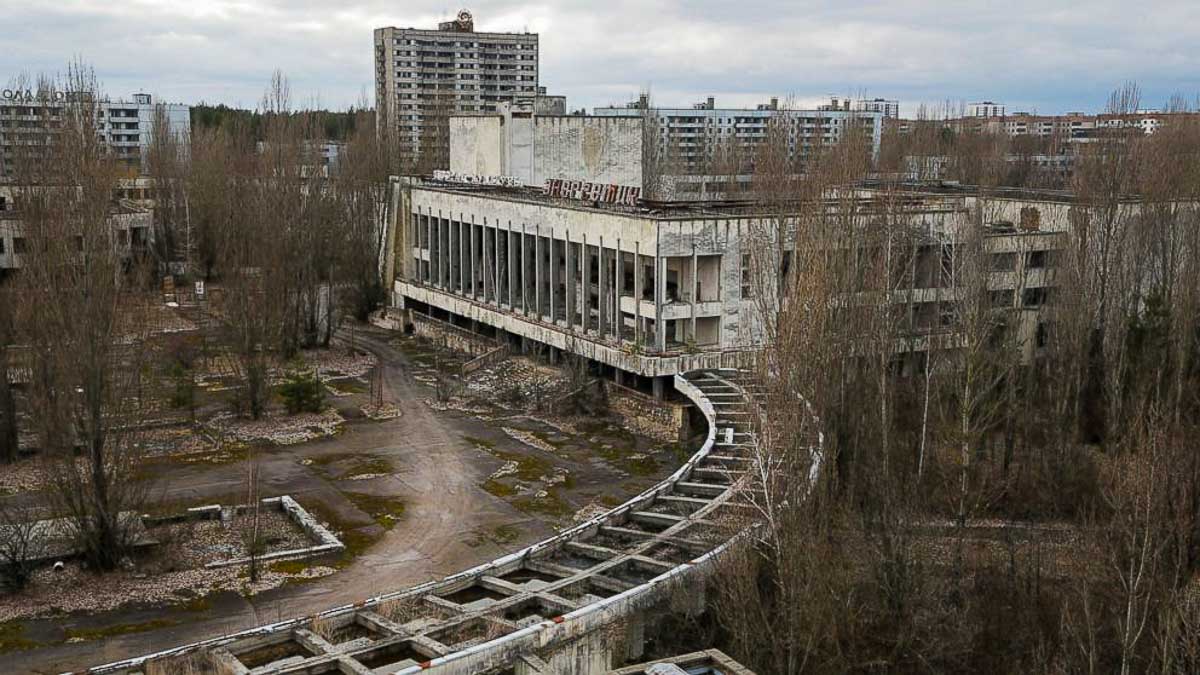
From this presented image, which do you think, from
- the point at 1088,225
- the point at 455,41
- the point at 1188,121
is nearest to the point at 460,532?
the point at 1088,225

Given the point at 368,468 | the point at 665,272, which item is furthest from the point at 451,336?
the point at 368,468

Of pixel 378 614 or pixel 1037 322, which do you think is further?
pixel 1037 322

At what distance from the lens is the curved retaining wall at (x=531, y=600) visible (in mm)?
18094

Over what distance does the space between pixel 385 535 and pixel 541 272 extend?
2032 centimetres

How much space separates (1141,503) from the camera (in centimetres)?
1727

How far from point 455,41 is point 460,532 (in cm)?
10061

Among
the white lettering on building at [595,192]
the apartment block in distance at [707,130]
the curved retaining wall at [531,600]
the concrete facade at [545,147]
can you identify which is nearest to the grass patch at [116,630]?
the curved retaining wall at [531,600]

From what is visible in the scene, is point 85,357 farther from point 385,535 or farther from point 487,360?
point 487,360

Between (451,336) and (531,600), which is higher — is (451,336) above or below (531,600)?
above

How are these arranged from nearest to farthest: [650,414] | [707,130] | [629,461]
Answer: [629,461], [650,414], [707,130]

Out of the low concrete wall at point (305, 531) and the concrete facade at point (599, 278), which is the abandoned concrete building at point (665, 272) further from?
the low concrete wall at point (305, 531)

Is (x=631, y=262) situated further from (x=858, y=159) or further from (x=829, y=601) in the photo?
(x=829, y=601)

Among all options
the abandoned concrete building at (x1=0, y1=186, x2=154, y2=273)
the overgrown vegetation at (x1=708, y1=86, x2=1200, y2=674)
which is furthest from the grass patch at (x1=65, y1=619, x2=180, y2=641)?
the abandoned concrete building at (x1=0, y1=186, x2=154, y2=273)

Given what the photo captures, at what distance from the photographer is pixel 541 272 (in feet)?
149
